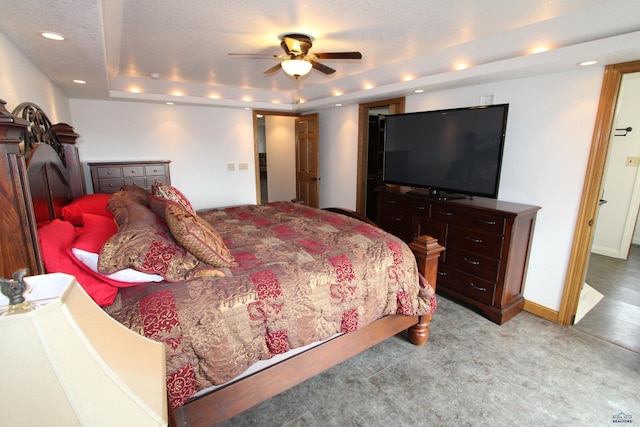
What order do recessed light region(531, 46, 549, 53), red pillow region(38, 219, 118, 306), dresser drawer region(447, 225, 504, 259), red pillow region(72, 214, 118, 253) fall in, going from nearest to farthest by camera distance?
red pillow region(38, 219, 118, 306) → red pillow region(72, 214, 118, 253) → recessed light region(531, 46, 549, 53) → dresser drawer region(447, 225, 504, 259)

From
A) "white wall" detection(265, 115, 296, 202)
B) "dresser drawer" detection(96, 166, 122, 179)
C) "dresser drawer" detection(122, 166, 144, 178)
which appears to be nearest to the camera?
"dresser drawer" detection(96, 166, 122, 179)

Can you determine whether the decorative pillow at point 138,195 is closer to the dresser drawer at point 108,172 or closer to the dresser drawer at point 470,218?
the dresser drawer at point 108,172

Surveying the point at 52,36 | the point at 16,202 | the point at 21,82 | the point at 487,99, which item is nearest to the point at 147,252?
the point at 16,202

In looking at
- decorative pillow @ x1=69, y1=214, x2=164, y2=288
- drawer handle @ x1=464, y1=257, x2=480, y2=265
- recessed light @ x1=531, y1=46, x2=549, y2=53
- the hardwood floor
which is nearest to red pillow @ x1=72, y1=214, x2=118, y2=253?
decorative pillow @ x1=69, y1=214, x2=164, y2=288

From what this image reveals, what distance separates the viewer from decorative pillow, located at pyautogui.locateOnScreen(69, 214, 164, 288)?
52.9 inches

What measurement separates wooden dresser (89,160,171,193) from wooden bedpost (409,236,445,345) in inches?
138

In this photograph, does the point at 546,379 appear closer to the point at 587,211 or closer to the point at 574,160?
the point at 587,211

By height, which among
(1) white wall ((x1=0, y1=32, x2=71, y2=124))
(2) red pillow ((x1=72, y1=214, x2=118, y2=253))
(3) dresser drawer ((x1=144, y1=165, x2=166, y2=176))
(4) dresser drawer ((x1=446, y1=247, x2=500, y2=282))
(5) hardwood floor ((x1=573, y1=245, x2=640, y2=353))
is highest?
(1) white wall ((x1=0, y1=32, x2=71, y2=124))

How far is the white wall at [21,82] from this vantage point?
5.20 ft

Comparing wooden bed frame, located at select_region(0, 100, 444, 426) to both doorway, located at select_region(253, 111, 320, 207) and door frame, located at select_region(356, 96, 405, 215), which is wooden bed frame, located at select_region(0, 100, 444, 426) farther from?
doorway, located at select_region(253, 111, 320, 207)

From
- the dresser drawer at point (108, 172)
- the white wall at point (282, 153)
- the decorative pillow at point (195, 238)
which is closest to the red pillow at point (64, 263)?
the decorative pillow at point (195, 238)

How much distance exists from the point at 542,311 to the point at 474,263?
729 millimetres

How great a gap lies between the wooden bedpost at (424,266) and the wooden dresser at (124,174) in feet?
11.5

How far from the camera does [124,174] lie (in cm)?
391
